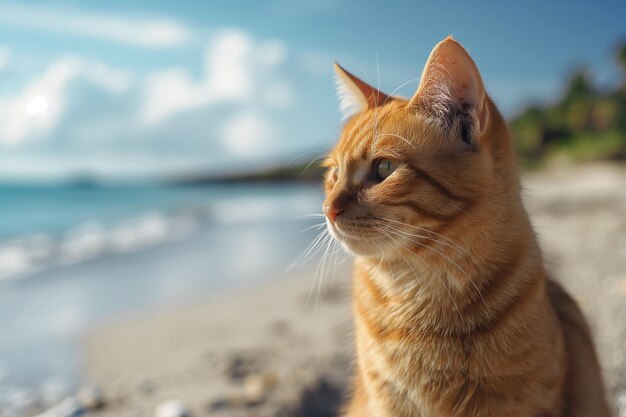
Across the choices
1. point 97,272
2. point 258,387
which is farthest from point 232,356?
point 97,272

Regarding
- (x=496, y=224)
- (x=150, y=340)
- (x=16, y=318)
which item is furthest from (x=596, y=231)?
(x=16, y=318)

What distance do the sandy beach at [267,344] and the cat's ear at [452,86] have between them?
1.94 feet

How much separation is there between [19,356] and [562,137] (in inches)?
1394

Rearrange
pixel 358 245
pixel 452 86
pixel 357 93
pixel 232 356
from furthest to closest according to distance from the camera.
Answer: pixel 232 356, pixel 357 93, pixel 358 245, pixel 452 86

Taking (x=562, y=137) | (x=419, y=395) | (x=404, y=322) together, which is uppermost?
(x=404, y=322)

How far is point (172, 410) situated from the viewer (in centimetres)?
359

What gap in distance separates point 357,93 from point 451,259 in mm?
925

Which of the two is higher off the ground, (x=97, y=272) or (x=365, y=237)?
(x=365, y=237)

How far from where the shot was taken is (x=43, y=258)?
10461 mm

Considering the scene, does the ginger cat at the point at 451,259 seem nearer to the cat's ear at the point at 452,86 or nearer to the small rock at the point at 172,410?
the cat's ear at the point at 452,86

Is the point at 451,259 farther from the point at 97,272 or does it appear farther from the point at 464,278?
the point at 97,272

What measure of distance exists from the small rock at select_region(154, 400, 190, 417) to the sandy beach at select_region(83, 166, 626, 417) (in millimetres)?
81

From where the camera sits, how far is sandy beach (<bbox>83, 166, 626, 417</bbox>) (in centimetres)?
381

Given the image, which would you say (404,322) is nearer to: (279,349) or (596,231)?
(279,349)
